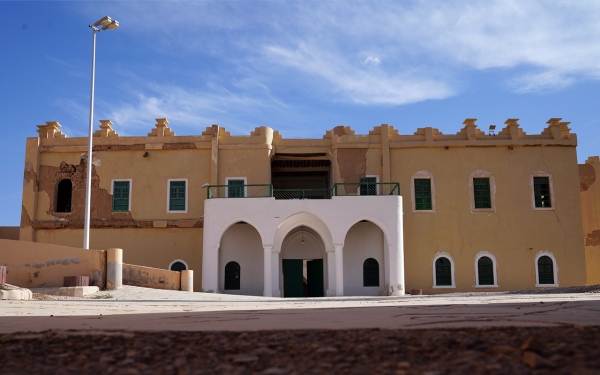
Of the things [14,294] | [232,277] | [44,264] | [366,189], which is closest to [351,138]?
[366,189]

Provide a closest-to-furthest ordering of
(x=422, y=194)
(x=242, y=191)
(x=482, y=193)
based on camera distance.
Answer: (x=242, y=191), (x=422, y=194), (x=482, y=193)

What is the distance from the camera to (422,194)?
27.2 metres

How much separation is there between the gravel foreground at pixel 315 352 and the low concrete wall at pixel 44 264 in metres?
13.1

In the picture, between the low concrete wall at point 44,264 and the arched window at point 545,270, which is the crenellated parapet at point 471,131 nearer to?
the arched window at point 545,270

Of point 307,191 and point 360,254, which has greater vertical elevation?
point 307,191

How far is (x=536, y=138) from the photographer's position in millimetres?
27750

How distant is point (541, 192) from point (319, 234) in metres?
10.6

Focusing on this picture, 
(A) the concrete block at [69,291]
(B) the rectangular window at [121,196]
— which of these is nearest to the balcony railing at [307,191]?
(B) the rectangular window at [121,196]

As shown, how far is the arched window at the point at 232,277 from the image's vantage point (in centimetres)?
2541

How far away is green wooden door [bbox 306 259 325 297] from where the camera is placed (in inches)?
1038

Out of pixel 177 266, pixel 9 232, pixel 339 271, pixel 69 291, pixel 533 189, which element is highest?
pixel 533 189

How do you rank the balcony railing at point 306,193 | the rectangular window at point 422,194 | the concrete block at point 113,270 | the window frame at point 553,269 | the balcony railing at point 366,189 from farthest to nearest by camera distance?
1. the rectangular window at point 422,194
2. the window frame at point 553,269
3. the balcony railing at point 366,189
4. the balcony railing at point 306,193
5. the concrete block at point 113,270

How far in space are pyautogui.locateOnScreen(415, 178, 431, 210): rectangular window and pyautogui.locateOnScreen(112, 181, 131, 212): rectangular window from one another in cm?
1327

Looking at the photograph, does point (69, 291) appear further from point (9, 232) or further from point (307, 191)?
point (9, 232)
